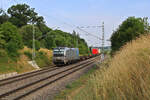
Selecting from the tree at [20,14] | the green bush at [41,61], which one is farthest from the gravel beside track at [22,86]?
the tree at [20,14]

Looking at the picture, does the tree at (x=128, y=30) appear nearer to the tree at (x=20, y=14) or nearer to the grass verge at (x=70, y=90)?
the grass verge at (x=70, y=90)

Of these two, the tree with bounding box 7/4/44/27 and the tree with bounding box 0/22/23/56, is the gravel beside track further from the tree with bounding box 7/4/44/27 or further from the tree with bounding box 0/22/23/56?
the tree with bounding box 7/4/44/27

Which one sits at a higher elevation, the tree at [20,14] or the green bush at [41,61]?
the tree at [20,14]

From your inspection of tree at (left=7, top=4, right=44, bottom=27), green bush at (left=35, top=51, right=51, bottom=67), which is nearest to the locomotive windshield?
green bush at (left=35, top=51, right=51, bottom=67)

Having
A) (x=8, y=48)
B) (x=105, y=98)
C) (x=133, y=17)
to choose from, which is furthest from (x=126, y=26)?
(x=8, y=48)

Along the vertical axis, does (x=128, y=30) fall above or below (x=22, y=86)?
above

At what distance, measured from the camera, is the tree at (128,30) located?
14047mm

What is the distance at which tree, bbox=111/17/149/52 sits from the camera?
1405cm

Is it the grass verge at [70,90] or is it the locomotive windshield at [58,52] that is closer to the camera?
the grass verge at [70,90]

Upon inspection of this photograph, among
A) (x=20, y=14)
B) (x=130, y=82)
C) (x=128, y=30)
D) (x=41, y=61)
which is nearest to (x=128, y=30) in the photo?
(x=128, y=30)

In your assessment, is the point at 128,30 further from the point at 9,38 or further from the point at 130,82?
the point at 9,38

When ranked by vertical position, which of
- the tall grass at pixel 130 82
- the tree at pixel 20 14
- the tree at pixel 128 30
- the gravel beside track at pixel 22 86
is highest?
the tree at pixel 20 14

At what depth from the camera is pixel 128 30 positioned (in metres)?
14.9

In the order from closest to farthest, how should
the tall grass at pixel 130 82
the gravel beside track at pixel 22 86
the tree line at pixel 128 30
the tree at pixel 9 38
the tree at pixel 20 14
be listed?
the tall grass at pixel 130 82 → the gravel beside track at pixel 22 86 → the tree line at pixel 128 30 → the tree at pixel 9 38 → the tree at pixel 20 14
